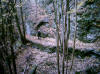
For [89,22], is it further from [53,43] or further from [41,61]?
[41,61]

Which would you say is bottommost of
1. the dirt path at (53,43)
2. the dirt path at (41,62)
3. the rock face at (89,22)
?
the dirt path at (41,62)

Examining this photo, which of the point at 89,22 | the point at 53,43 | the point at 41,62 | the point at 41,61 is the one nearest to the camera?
the point at 41,62

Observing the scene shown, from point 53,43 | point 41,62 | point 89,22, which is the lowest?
point 41,62

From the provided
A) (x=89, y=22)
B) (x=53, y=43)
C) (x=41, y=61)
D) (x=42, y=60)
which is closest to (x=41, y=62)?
(x=41, y=61)

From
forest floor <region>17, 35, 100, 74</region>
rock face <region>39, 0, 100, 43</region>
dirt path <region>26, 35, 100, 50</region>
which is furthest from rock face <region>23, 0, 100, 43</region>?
Answer: forest floor <region>17, 35, 100, 74</region>

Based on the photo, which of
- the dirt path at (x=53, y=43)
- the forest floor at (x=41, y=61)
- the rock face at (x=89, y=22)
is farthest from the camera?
the rock face at (x=89, y=22)

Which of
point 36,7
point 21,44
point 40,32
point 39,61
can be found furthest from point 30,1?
point 39,61

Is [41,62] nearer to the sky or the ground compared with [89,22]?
nearer to the ground

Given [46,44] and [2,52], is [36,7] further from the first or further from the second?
[2,52]

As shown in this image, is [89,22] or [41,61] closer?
[41,61]

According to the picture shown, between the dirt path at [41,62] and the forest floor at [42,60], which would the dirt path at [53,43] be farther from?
the dirt path at [41,62]

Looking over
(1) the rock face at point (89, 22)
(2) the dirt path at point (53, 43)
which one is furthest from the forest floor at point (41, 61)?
(1) the rock face at point (89, 22)

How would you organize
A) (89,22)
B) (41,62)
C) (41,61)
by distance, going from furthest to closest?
1. (89,22)
2. (41,61)
3. (41,62)

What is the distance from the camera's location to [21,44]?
9898mm
